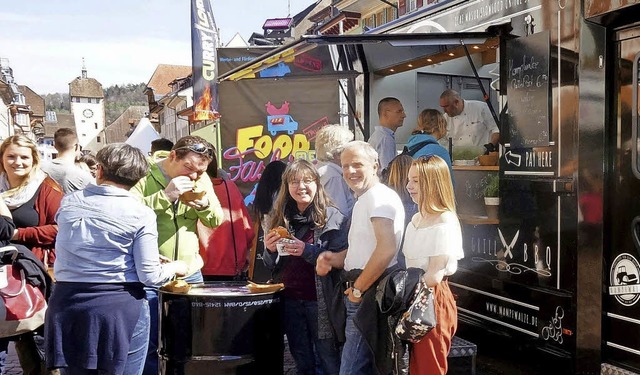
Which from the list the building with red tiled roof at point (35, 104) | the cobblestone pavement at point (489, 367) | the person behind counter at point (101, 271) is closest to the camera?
the person behind counter at point (101, 271)

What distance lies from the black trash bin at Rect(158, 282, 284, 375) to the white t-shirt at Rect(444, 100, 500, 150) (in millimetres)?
3615

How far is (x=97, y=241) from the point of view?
3.28 metres

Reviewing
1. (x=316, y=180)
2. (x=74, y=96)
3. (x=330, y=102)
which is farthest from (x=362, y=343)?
(x=74, y=96)

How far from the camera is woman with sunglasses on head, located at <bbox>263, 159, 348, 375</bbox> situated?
406 cm

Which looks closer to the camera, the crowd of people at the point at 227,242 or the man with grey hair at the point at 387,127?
the crowd of people at the point at 227,242

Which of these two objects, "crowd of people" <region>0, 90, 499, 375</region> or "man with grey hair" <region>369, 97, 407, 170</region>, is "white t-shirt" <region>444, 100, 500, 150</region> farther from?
"crowd of people" <region>0, 90, 499, 375</region>

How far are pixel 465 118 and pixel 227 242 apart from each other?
334 centimetres

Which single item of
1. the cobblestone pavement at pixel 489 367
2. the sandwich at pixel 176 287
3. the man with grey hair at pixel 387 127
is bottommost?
the cobblestone pavement at pixel 489 367

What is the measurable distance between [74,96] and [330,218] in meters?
115

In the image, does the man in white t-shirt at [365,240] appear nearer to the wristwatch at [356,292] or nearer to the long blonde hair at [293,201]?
the wristwatch at [356,292]

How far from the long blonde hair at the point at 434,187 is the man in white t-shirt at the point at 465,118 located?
307 cm

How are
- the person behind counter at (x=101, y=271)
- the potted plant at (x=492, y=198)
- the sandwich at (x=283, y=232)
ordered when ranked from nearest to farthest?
the person behind counter at (x=101, y=271), the sandwich at (x=283, y=232), the potted plant at (x=492, y=198)

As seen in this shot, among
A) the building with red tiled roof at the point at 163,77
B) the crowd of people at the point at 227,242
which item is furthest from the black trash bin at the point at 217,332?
the building with red tiled roof at the point at 163,77

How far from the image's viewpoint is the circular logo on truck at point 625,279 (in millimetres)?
3539
